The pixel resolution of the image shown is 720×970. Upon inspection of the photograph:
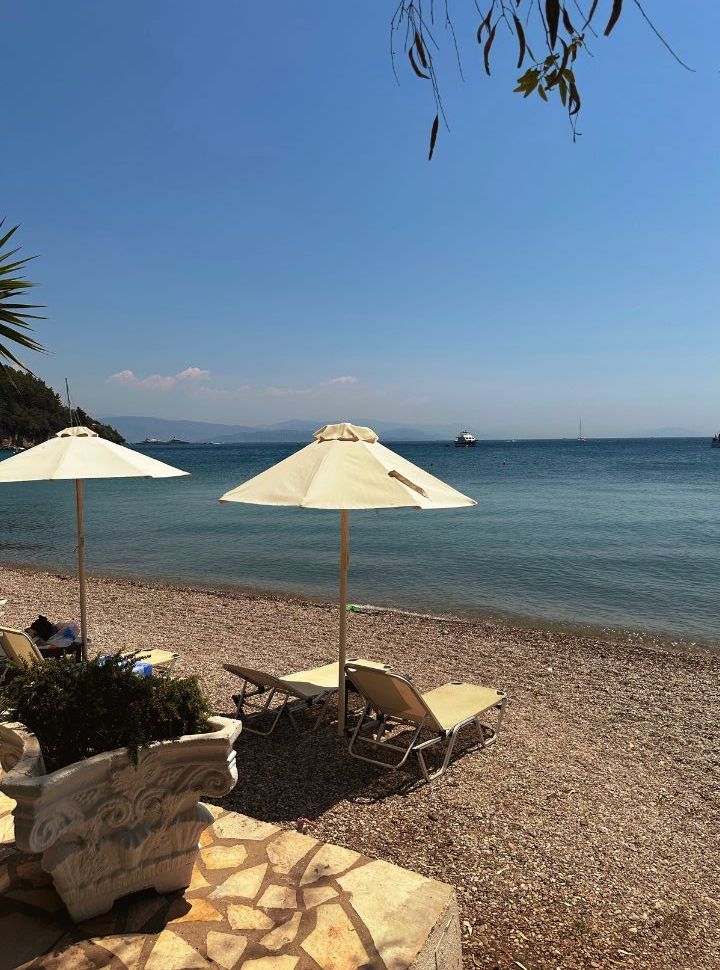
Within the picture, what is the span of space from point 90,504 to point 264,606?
96.1ft

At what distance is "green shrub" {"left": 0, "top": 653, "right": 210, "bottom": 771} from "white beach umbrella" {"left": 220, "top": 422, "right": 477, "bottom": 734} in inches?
71.9

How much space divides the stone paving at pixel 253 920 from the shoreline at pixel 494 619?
7620 millimetres

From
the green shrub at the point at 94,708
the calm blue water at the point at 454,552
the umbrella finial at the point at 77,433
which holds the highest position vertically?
the umbrella finial at the point at 77,433

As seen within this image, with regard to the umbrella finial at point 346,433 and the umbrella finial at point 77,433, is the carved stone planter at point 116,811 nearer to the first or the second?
the umbrella finial at point 346,433

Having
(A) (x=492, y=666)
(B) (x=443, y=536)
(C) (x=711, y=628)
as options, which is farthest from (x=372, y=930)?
(B) (x=443, y=536)

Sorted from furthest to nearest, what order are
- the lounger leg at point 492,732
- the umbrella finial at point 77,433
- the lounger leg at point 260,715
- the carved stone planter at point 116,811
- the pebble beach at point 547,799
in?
the umbrella finial at point 77,433
the lounger leg at point 260,715
the lounger leg at point 492,732
the pebble beach at point 547,799
the carved stone planter at point 116,811

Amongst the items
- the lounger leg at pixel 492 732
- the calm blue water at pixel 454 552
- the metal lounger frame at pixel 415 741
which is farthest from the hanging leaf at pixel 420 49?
the calm blue water at pixel 454 552

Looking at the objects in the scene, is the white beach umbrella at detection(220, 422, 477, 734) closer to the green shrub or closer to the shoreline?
the green shrub

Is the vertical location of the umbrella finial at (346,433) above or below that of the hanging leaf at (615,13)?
below

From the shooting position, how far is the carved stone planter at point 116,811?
7.37ft

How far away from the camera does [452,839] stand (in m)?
3.92

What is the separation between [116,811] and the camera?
2.48 meters

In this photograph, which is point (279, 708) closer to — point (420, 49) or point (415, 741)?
point (415, 741)

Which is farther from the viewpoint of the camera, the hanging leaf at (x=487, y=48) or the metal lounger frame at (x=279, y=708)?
the metal lounger frame at (x=279, y=708)
